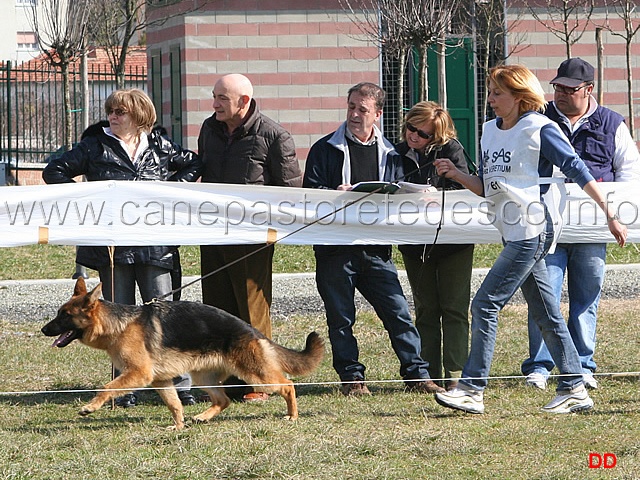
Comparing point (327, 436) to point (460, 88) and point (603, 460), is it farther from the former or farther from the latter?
point (460, 88)

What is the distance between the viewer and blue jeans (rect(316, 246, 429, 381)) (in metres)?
7.45

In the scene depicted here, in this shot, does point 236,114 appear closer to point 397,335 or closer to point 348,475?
point 397,335

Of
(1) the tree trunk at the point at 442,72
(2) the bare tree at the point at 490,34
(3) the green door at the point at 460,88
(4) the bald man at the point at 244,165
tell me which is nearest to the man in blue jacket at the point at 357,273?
(4) the bald man at the point at 244,165

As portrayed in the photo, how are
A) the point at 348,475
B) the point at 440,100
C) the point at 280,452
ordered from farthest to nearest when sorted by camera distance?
1. the point at 440,100
2. the point at 280,452
3. the point at 348,475

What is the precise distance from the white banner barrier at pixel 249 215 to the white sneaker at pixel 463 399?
1.29 meters

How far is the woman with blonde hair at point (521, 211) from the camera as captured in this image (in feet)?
21.0

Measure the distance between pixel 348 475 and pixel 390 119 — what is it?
59.5ft

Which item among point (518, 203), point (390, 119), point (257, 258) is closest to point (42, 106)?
point (390, 119)

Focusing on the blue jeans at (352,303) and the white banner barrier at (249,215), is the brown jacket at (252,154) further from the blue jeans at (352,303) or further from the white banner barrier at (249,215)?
the blue jeans at (352,303)

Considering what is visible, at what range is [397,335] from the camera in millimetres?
7469

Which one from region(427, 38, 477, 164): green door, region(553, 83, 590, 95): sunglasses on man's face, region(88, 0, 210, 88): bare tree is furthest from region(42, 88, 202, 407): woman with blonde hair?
region(427, 38, 477, 164): green door

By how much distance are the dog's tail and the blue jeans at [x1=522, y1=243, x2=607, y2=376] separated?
174cm

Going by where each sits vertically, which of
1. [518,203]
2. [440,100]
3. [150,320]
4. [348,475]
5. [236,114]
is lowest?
[348,475]

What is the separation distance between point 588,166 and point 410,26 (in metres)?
12.6
